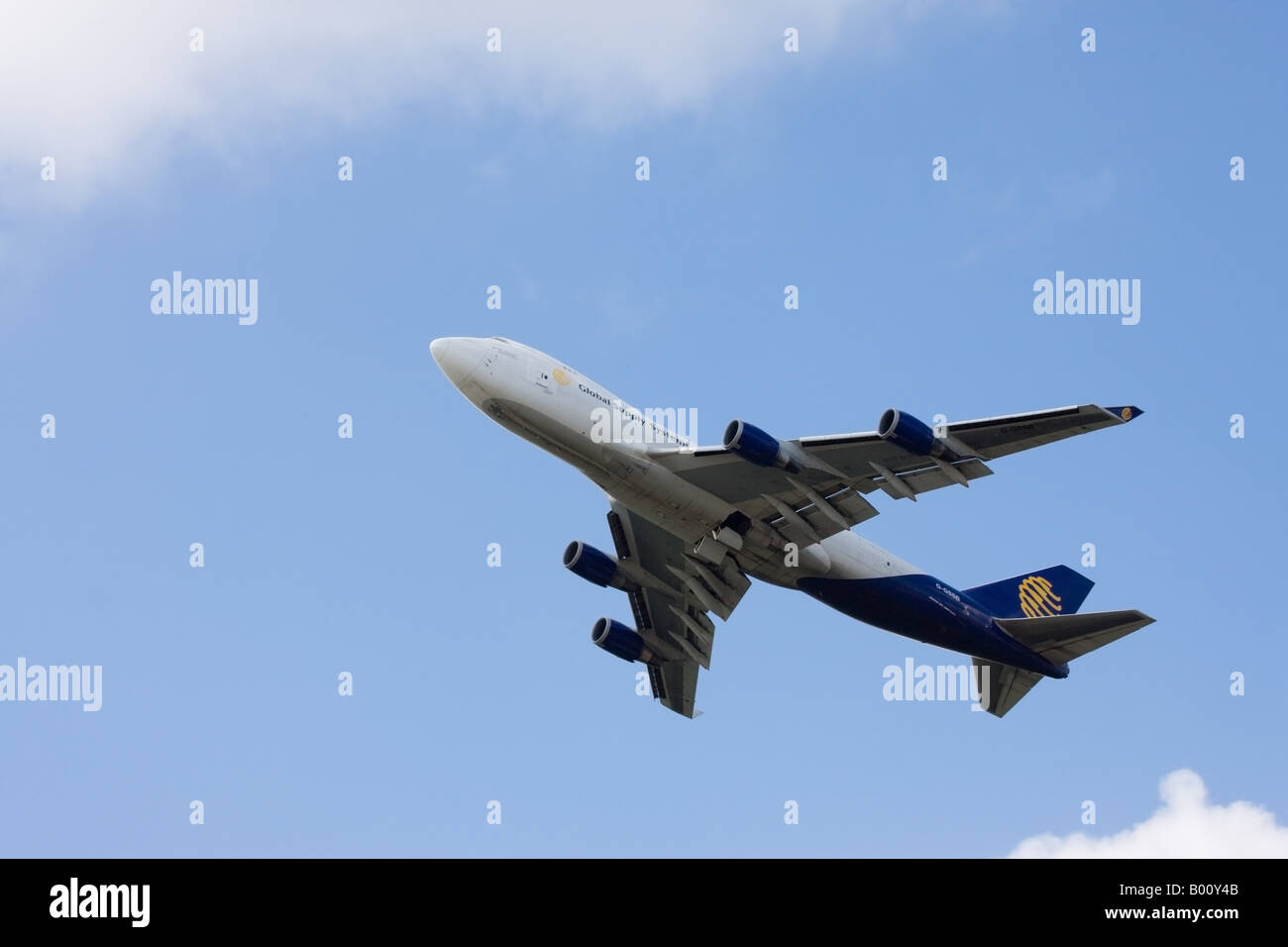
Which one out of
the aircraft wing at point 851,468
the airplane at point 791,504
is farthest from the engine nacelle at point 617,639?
the aircraft wing at point 851,468

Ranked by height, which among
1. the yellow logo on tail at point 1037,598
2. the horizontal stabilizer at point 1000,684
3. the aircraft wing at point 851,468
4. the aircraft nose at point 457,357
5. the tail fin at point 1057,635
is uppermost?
the aircraft nose at point 457,357

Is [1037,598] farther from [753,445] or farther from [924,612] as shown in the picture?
[753,445]

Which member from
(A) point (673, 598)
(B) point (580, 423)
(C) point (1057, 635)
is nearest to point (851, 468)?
(B) point (580, 423)

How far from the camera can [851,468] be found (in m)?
41.2

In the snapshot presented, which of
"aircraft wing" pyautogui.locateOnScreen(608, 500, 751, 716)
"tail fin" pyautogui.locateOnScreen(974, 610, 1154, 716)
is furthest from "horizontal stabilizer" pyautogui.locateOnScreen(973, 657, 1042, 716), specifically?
"aircraft wing" pyautogui.locateOnScreen(608, 500, 751, 716)

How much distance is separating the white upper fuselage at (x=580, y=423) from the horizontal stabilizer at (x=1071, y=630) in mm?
11628

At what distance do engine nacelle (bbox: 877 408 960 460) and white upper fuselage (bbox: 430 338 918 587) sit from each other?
6675 mm

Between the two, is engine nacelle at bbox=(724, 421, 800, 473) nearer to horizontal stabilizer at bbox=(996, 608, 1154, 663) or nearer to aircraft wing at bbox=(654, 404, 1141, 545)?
aircraft wing at bbox=(654, 404, 1141, 545)

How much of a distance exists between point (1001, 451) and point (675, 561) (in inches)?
588

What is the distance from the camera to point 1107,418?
3638 centimetres

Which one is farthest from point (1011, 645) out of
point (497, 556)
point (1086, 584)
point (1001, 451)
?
point (497, 556)

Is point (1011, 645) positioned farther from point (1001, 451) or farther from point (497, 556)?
point (497, 556)

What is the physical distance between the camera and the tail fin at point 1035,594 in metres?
48.7

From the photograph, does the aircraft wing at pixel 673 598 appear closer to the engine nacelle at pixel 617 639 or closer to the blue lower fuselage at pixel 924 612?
the engine nacelle at pixel 617 639
